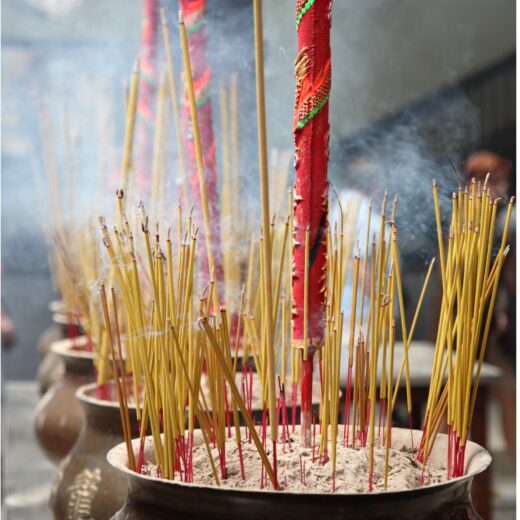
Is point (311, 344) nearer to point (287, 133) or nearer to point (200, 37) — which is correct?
point (287, 133)

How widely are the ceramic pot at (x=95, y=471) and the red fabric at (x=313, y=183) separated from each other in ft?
1.20

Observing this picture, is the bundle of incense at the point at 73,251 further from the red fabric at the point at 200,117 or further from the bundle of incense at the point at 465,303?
the bundle of incense at the point at 465,303

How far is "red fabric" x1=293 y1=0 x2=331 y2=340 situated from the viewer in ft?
2.63

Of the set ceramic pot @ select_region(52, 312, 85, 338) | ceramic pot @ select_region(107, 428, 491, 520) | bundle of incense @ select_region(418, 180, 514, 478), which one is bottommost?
ceramic pot @ select_region(107, 428, 491, 520)

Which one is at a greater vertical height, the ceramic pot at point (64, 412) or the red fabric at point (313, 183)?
the red fabric at point (313, 183)

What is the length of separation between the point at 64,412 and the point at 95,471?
1.50 feet

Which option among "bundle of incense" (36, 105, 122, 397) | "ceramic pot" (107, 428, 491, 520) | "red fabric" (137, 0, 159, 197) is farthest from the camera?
"bundle of incense" (36, 105, 122, 397)

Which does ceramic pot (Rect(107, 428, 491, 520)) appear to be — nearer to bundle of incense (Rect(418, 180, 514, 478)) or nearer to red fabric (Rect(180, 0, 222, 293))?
bundle of incense (Rect(418, 180, 514, 478))

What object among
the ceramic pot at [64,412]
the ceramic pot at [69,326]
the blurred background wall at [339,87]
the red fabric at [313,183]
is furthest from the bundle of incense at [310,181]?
the ceramic pot at [69,326]

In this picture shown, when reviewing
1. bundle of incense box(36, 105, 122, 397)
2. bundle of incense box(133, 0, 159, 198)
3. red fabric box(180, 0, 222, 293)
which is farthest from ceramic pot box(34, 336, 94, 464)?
red fabric box(180, 0, 222, 293)

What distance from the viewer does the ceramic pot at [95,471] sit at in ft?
3.55

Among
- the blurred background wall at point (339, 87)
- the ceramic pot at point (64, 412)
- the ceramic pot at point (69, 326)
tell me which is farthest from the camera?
the ceramic pot at point (69, 326)

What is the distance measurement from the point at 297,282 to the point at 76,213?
3.42ft

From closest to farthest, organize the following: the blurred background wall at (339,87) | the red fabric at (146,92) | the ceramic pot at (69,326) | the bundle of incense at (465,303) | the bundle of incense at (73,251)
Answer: the bundle of incense at (465,303) < the blurred background wall at (339,87) < the red fabric at (146,92) < the bundle of incense at (73,251) < the ceramic pot at (69,326)
